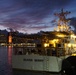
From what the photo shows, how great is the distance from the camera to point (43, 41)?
39.9m

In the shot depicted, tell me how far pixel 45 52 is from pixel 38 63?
6.70ft

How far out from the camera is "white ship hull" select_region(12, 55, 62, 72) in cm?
3688

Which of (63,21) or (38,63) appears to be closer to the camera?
(38,63)

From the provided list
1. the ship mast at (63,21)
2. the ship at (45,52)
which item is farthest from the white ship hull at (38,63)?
the ship mast at (63,21)

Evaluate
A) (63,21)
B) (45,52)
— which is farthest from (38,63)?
(63,21)

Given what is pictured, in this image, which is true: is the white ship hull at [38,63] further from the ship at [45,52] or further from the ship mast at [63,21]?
the ship mast at [63,21]

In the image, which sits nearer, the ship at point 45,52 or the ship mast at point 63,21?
the ship at point 45,52

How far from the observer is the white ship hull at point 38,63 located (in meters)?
36.9

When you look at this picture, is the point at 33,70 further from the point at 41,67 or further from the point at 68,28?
the point at 68,28

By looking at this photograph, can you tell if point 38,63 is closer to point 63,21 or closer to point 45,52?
point 45,52

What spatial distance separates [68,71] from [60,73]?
144cm

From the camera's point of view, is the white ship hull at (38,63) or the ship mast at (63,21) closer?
the white ship hull at (38,63)

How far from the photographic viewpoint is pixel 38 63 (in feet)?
124

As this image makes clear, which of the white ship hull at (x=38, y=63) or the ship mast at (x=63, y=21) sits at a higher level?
the ship mast at (x=63, y=21)
